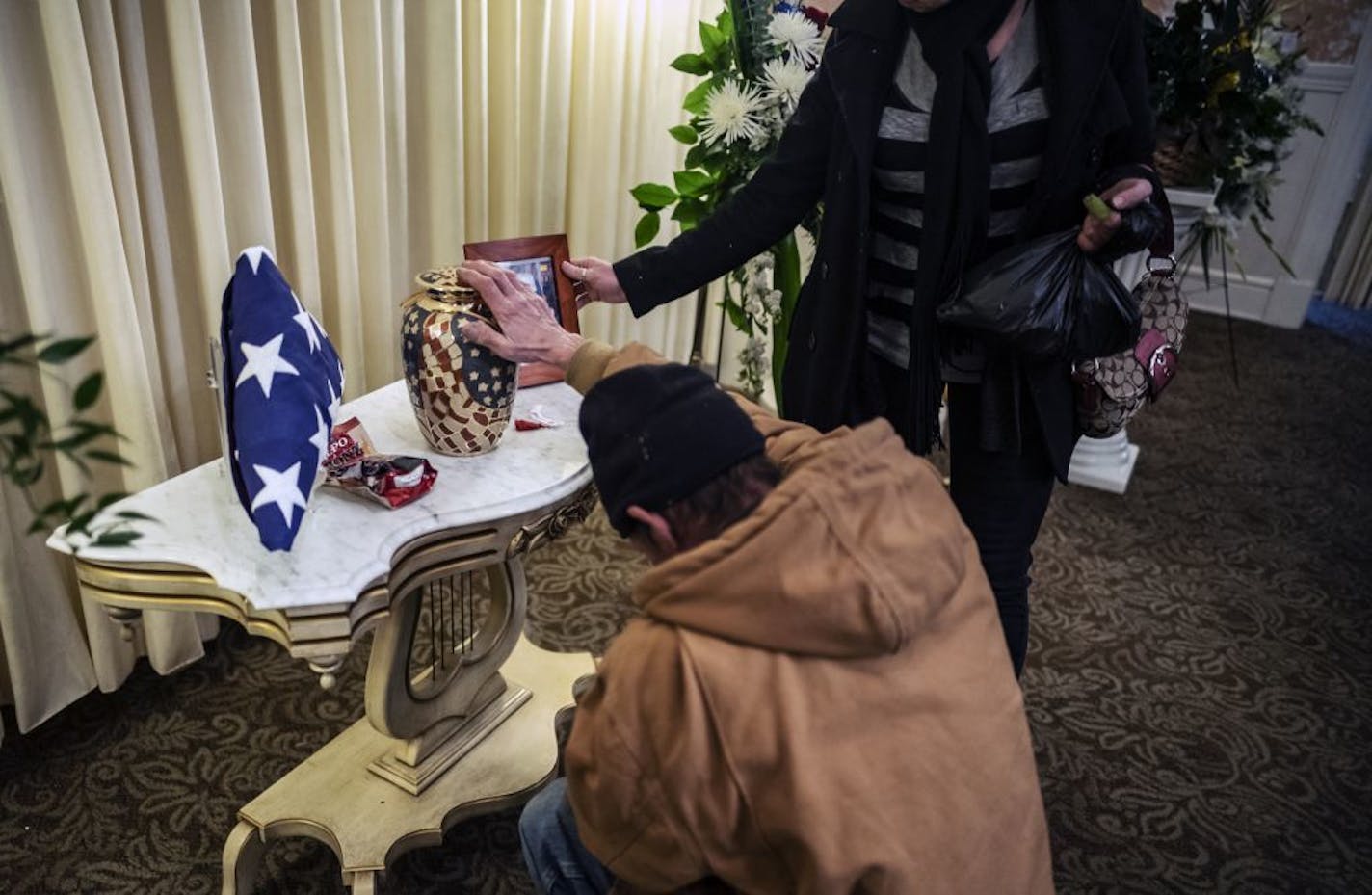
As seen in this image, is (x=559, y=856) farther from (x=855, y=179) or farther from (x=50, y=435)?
(x=855, y=179)

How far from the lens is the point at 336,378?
135cm

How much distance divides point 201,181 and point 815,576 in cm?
142

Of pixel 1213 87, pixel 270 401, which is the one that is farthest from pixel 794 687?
pixel 1213 87

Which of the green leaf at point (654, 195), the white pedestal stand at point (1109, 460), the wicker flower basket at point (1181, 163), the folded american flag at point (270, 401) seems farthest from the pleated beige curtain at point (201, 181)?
the white pedestal stand at point (1109, 460)

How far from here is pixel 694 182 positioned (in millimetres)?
2166

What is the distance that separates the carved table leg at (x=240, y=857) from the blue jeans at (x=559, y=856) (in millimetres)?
547

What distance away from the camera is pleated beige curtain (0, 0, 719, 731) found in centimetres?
151

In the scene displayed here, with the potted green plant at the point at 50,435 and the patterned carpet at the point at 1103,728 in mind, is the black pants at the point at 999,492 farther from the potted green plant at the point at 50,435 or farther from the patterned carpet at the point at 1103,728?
the potted green plant at the point at 50,435

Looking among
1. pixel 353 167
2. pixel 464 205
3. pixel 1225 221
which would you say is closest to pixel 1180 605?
pixel 1225 221

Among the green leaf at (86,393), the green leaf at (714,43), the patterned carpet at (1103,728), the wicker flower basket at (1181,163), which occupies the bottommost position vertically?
the patterned carpet at (1103,728)

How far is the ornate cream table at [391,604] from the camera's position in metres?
1.11

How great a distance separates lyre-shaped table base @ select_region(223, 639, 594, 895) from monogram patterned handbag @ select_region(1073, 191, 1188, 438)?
1067 millimetres

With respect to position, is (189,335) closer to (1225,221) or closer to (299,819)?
(299,819)

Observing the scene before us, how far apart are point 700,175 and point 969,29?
3.04 feet
